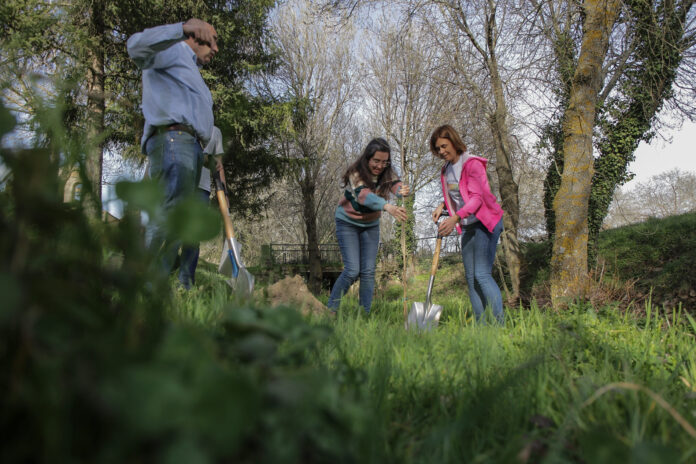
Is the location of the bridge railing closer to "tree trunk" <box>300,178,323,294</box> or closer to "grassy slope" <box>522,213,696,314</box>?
"tree trunk" <box>300,178,323,294</box>

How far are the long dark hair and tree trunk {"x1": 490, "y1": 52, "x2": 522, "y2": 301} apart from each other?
15.6ft

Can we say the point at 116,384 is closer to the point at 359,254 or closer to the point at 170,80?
the point at 170,80

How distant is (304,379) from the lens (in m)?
0.45

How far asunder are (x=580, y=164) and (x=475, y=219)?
2.30 m

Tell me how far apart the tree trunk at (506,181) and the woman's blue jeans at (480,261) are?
16.3 feet

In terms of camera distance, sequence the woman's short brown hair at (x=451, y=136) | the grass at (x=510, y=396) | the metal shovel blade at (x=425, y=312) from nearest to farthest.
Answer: the grass at (x=510, y=396)
the metal shovel blade at (x=425, y=312)
the woman's short brown hair at (x=451, y=136)

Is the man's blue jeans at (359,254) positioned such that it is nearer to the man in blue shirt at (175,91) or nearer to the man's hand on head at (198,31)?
the man in blue shirt at (175,91)

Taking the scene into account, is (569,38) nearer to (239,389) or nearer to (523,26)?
(523,26)

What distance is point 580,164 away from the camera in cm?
491

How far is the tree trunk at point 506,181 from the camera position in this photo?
8430 millimetres

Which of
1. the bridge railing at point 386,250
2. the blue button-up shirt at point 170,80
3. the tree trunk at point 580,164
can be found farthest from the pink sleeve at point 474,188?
the bridge railing at point 386,250

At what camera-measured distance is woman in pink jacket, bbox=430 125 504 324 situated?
350 cm

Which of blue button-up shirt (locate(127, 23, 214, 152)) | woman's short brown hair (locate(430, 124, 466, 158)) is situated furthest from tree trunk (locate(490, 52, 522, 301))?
blue button-up shirt (locate(127, 23, 214, 152))

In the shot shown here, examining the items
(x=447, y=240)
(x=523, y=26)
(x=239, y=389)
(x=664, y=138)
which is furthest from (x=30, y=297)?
(x=447, y=240)
